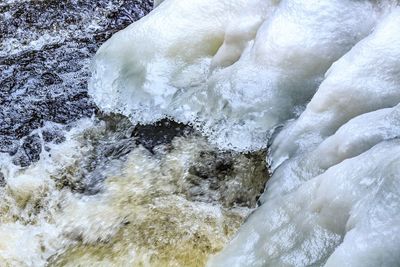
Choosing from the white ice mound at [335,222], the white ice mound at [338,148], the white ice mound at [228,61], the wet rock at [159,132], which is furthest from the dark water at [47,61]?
the white ice mound at [335,222]

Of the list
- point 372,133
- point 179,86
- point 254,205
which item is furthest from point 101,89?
point 372,133

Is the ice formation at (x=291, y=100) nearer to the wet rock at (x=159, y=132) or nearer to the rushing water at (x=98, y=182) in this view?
the wet rock at (x=159, y=132)

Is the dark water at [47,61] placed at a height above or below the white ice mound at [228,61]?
below

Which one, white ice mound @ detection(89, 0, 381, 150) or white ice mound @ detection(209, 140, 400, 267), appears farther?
white ice mound @ detection(89, 0, 381, 150)

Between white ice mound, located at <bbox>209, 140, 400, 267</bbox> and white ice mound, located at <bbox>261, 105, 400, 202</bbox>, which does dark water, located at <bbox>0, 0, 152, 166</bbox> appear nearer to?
white ice mound, located at <bbox>261, 105, 400, 202</bbox>

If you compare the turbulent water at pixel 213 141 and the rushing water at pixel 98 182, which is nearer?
the turbulent water at pixel 213 141

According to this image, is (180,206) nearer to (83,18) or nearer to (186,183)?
(186,183)

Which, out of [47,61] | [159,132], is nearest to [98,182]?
[159,132]

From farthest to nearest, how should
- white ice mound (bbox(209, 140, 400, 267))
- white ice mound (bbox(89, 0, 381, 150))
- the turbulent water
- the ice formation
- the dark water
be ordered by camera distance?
the dark water → white ice mound (bbox(89, 0, 381, 150)) → the turbulent water → the ice formation → white ice mound (bbox(209, 140, 400, 267))

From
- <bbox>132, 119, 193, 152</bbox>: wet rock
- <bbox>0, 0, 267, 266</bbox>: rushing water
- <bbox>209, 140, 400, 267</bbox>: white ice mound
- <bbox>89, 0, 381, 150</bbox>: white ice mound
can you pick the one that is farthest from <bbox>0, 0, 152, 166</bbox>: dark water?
<bbox>209, 140, 400, 267</bbox>: white ice mound
